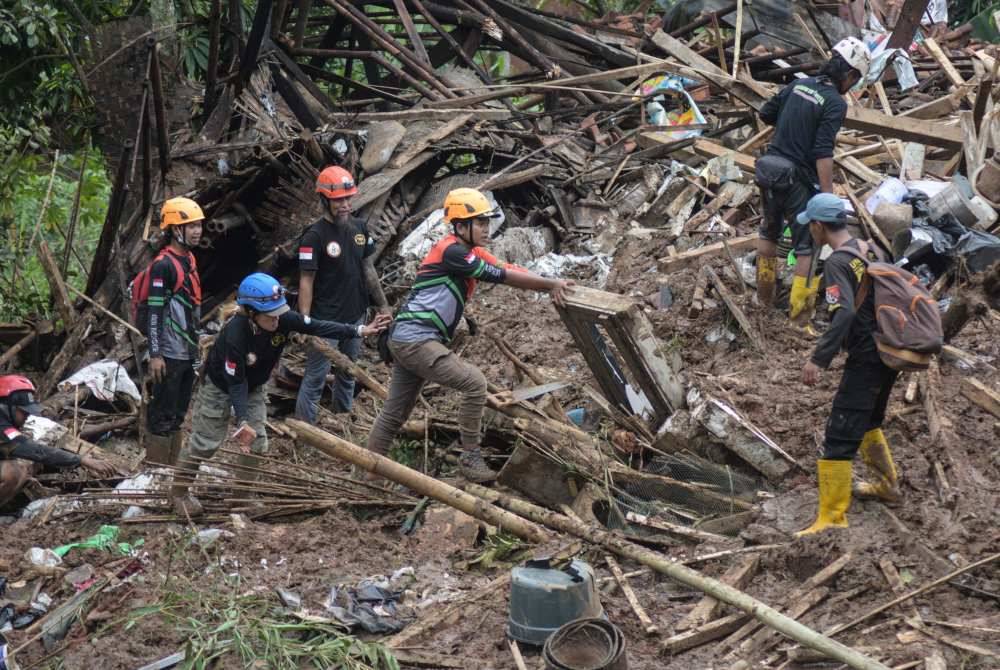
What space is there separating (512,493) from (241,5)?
6.54 m

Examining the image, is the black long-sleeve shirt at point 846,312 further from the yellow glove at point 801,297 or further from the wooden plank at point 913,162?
the wooden plank at point 913,162

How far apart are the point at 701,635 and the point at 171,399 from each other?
4.19 metres

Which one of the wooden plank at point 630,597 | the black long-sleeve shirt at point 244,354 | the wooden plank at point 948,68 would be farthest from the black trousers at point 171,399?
the wooden plank at point 948,68

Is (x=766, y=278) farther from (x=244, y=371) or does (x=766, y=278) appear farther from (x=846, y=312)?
(x=244, y=371)

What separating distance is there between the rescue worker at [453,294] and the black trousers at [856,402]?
182 centimetres

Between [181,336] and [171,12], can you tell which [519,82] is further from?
[181,336]

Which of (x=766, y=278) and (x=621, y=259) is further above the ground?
(x=766, y=278)

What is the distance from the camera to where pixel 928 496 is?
6258 mm

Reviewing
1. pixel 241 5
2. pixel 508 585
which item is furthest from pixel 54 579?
pixel 241 5

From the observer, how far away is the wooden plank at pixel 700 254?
916 centimetres

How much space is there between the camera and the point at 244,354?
22.9 ft

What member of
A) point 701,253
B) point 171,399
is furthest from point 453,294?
point 701,253

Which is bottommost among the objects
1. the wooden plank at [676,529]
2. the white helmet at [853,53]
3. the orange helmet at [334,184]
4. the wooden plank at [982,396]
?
the wooden plank at [676,529]

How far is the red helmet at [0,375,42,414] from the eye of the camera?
7035 mm
